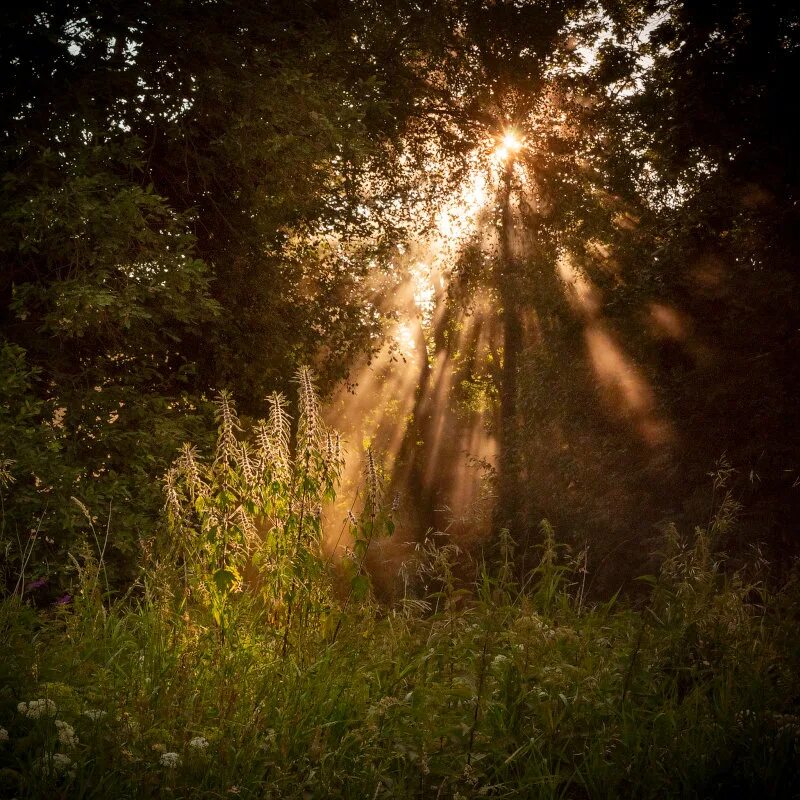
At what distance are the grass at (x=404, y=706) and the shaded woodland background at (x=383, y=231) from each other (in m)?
1.06

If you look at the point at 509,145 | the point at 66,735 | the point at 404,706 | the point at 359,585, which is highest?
the point at 509,145

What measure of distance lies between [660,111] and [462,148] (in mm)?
4336

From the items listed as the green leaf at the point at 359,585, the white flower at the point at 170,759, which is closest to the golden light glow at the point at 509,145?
the green leaf at the point at 359,585

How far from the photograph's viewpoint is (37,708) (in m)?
2.61

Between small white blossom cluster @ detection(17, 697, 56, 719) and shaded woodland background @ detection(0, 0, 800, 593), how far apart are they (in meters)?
1.57

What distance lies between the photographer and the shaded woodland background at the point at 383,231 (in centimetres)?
677

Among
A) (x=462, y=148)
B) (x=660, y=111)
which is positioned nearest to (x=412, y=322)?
(x=462, y=148)

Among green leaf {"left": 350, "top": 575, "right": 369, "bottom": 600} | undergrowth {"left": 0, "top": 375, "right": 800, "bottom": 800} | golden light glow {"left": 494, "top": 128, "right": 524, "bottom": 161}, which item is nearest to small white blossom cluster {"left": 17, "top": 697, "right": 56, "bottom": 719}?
undergrowth {"left": 0, "top": 375, "right": 800, "bottom": 800}

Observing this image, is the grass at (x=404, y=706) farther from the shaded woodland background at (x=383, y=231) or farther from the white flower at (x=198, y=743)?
the shaded woodland background at (x=383, y=231)

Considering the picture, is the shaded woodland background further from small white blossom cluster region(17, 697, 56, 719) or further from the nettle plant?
small white blossom cluster region(17, 697, 56, 719)

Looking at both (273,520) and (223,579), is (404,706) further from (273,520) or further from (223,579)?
(273,520)

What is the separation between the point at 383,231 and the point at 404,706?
38.4 ft

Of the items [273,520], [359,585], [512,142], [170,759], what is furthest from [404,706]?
[512,142]

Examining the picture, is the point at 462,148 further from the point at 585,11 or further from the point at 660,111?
the point at 660,111
